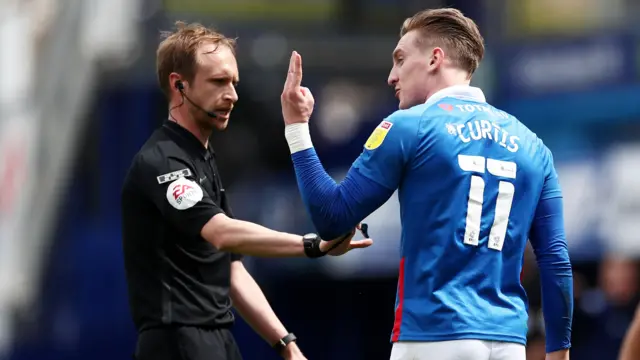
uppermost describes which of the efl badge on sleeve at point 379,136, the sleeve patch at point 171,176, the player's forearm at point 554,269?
the efl badge on sleeve at point 379,136

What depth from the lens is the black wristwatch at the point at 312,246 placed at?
5184 mm

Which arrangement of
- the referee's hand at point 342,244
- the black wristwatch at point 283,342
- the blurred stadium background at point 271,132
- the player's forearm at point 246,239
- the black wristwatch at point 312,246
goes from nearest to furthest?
1. the referee's hand at point 342,244
2. the black wristwatch at point 312,246
3. the player's forearm at point 246,239
4. the black wristwatch at point 283,342
5. the blurred stadium background at point 271,132

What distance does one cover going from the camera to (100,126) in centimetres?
1505

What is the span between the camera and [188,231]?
537 centimetres

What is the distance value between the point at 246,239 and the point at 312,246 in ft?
0.98

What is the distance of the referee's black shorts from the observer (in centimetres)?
536

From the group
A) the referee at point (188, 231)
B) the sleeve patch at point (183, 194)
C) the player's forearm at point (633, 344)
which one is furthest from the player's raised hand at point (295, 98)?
the player's forearm at point (633, 344)

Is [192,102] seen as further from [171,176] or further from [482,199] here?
[482,199]

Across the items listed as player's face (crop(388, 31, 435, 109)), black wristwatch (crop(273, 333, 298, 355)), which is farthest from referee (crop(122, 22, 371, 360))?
player's face (crop(388, 31, 435, 109))

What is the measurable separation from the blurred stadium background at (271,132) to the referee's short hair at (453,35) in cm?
873

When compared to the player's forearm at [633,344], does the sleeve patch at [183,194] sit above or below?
above

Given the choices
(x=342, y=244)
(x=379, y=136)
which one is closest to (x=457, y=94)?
(x=379, y=136)

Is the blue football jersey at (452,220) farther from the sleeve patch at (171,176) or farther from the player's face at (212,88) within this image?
the player's face at (212,88)

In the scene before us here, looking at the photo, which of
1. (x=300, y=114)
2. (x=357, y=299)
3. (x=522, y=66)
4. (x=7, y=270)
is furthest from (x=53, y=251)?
(x=300, y=114)
